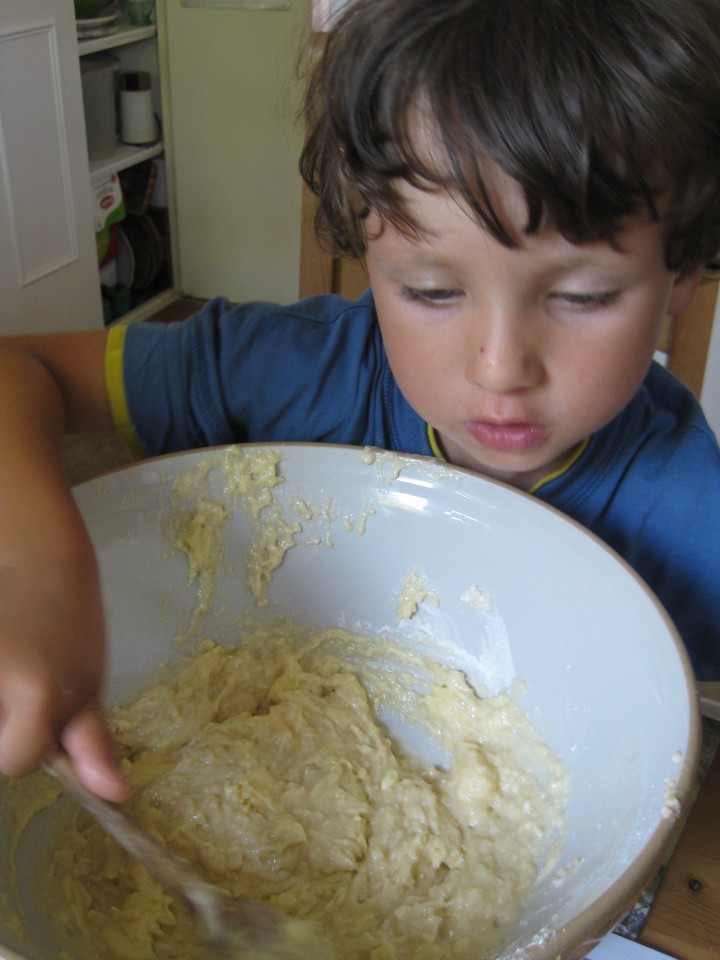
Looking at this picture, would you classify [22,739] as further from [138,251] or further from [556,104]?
[138,251]

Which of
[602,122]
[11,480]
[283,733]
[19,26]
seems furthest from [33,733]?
[19,26]

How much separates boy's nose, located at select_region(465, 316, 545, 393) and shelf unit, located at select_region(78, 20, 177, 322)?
71.0 inches

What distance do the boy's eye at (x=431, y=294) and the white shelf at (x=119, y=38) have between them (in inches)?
68.0

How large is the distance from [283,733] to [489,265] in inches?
18.2

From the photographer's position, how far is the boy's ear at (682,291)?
2.18 ft

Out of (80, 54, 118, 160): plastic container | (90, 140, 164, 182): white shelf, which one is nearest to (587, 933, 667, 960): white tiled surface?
(90, 140, 164, 182): white shelf

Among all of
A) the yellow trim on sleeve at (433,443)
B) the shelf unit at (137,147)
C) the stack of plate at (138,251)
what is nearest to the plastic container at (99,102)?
the shelf unit at (137,147)

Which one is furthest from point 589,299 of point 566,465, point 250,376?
point 250,376

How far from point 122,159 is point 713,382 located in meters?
1.64

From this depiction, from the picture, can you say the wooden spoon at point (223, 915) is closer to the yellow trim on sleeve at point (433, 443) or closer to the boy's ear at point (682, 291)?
the yellow trim on sleeve at point (433, 443)

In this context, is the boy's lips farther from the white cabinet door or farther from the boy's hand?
the white cabinet door

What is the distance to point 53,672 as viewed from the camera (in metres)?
0.50

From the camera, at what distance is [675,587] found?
75 cm

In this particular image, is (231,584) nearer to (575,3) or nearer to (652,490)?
(652,490)
